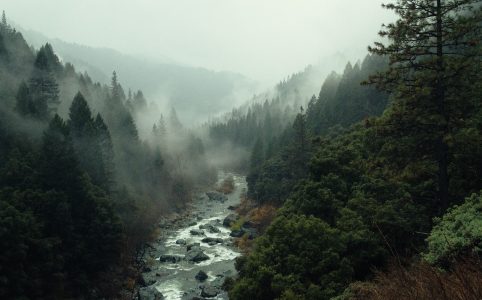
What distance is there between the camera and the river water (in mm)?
49844

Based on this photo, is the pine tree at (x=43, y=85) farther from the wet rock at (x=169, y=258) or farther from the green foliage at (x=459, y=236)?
the green foliage at (x=459, y=236)

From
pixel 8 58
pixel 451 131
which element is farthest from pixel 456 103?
pixel 8 58

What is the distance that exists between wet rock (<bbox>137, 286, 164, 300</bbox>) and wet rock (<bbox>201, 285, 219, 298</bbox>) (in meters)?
4.71

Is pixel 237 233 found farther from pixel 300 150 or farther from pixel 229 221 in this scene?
pixel 300 150

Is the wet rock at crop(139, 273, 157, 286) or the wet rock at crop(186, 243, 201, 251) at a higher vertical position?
the wet rock at crop(139, 273, 157, 286)

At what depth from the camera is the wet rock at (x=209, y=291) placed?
47.0m

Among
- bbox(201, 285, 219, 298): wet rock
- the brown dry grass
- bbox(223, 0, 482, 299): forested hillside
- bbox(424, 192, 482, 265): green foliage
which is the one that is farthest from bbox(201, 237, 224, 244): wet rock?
the brown dry grass

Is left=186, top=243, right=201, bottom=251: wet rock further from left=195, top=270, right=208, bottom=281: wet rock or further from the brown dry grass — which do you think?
the brown dry grass

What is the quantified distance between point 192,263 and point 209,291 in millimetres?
12984

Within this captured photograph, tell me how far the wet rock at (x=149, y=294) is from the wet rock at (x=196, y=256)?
1142 centimetres

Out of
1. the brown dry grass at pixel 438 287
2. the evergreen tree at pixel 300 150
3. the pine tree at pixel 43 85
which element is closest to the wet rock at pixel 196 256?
the evergreen tree at pixel 300 150

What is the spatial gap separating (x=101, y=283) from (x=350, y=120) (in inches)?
Answer: 2519

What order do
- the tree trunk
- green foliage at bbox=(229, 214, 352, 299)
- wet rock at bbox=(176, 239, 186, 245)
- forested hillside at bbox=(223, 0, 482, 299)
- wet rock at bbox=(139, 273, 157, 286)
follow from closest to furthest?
forested hillside at bbox=(223, 0, 482, 299)
the tree trunk
green foliage at bbox=(229, 214, 352, 299)
wet rock at bbox=(139, 273, 157, 286)
wet rock at bbox=(176, 239, 186, 245)

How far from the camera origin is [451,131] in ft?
66.1
